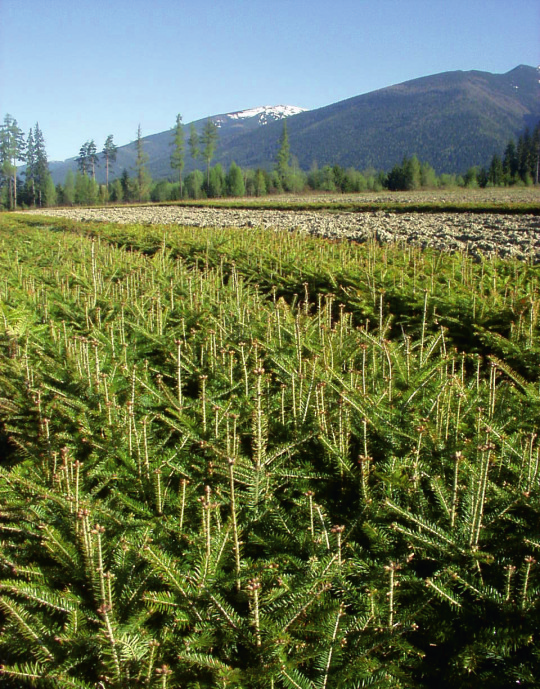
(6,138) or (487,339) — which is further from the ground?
(6,138)

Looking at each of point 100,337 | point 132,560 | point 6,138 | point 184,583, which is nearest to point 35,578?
point 132,560

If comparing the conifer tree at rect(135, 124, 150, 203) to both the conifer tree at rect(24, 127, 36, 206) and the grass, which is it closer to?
the conifer tree at rect(24, 127, 36, 206)

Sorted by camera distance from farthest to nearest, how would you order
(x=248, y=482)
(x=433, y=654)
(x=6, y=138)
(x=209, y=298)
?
(x=6, y=138), (x=209, y=298), (x=248, y=482), (x=433, y=654)

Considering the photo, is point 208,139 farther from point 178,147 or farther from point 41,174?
point 41,174

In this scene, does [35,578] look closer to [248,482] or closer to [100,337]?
[248,482]

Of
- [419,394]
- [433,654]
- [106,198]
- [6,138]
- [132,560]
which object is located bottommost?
[433,654]

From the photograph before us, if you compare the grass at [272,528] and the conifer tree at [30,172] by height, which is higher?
the conifer tree at [30,172]

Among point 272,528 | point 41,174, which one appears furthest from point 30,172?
point 272,528

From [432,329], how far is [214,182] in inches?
3510

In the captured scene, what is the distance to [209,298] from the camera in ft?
15.4

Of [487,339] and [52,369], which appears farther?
[487,339]

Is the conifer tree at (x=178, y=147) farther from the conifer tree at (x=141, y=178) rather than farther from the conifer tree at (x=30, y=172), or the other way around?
the conifer tree at (x=30, y=172)

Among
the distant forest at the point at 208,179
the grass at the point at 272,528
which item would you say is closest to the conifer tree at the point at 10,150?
the distant forest at the point at 208,179

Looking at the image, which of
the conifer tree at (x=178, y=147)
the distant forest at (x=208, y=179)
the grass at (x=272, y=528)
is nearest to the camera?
the grass at (x=272, y=528)
